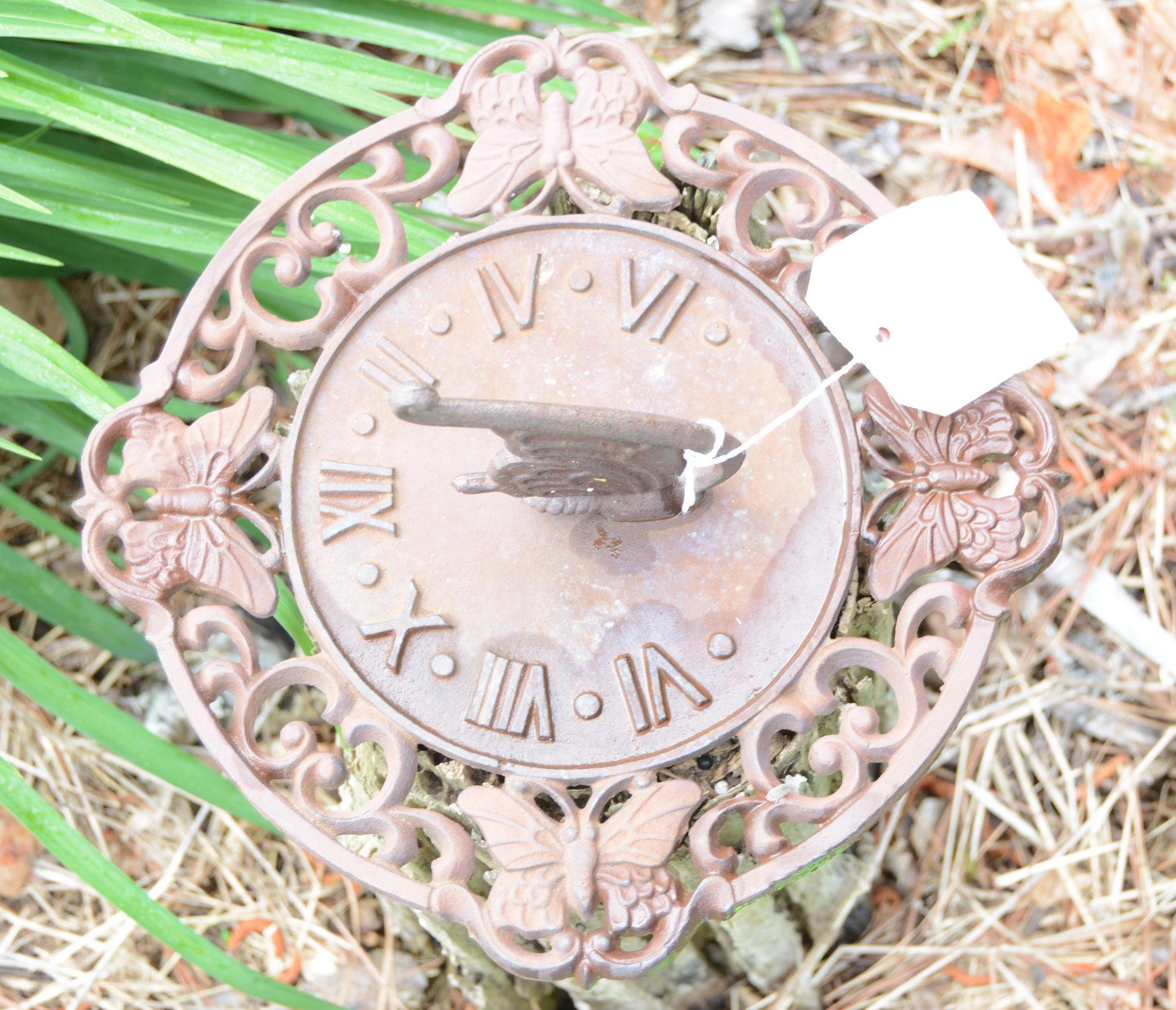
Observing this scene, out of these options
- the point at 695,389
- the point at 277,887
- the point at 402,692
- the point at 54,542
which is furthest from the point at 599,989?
the point at 54,542

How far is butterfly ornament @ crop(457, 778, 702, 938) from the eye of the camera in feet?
3.25

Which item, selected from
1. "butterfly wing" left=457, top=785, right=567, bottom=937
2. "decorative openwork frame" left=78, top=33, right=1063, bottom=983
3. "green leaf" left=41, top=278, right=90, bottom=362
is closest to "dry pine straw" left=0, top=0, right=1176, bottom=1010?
"green leaf" left=41, top=278, right=90, bottom=362

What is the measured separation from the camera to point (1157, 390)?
66.6 inches

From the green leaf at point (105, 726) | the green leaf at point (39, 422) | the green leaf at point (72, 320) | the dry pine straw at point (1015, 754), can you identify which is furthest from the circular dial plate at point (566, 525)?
the green leaf at point (72, 320)

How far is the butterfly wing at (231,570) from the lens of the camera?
1.10 metres

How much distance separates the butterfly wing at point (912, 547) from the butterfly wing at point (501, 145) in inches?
19.6

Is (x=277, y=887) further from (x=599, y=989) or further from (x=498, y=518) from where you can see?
(x=498, y=518)

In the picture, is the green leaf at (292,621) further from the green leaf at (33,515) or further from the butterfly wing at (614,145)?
the butterfly wing at (614,145)

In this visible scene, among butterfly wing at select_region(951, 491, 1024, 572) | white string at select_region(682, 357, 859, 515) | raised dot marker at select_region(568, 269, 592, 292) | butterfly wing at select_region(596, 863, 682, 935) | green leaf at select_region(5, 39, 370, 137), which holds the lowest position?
butterfly wing at select_region(596, 863, 682, 935)

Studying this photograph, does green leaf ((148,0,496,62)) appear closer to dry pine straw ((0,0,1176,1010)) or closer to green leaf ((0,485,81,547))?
dry pine straw ((0,0,1176,1010))

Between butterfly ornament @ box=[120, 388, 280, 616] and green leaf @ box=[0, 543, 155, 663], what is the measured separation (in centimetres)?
46

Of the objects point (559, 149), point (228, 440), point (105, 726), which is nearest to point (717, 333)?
point (559, 149)

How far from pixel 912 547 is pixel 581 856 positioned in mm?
411

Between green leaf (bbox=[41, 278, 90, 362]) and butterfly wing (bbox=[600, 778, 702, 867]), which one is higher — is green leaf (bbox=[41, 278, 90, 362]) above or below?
above
